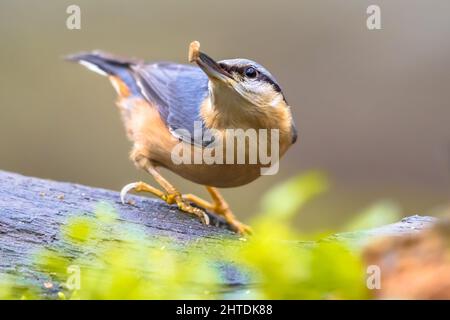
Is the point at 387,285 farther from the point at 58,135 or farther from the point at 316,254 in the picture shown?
the point at 58,135

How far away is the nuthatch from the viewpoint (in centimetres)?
395

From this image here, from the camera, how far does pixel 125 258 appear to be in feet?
5.85

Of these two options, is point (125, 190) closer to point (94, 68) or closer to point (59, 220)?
point (59, 220)

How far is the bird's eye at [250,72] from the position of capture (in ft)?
12.9

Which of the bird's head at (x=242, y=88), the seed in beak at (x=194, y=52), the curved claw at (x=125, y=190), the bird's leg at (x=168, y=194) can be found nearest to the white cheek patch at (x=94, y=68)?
the bird's leg at (x=168, y=194)

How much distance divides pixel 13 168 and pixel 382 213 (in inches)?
281

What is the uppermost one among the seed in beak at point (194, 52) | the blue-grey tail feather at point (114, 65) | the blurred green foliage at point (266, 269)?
the blue-grey tail feather at point (114, 65)

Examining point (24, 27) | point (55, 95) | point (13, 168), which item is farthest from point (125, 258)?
point (24, 27)

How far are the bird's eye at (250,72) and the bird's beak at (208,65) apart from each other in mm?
94

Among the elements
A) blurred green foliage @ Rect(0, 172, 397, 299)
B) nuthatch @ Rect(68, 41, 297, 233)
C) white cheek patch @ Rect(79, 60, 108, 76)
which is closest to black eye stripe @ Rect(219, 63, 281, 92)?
nuthatch @ Rect(68, 41, 297, 233)

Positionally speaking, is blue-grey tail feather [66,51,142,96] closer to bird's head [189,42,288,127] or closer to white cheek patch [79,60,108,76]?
white cheek patch [79,60,108,76]

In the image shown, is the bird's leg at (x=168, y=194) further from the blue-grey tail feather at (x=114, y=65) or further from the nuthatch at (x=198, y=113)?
the blue-grey tail feather at (x=114, y=65)

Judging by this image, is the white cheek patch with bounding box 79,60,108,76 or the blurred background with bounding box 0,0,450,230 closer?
the white cheek patch with bounding box 79,60,108,76

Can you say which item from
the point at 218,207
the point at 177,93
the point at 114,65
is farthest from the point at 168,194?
the point at 114,65
